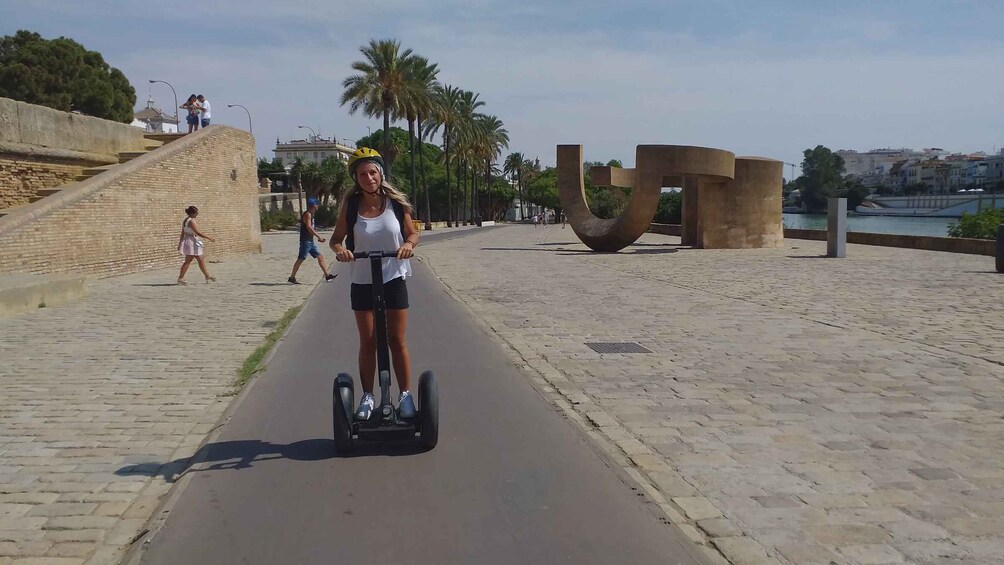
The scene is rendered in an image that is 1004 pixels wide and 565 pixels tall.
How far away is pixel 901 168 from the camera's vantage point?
147875 millimetres

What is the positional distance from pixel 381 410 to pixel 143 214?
16276 mm

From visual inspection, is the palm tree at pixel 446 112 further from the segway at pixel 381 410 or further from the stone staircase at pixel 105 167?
the segway at pixel 381 410

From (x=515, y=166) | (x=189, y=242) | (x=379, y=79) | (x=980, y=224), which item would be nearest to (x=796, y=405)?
(x=189, y=242)

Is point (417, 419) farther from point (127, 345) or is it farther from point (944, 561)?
point (127, 345)

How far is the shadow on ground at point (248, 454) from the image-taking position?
16.3 feet

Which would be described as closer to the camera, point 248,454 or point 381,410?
point 381,410

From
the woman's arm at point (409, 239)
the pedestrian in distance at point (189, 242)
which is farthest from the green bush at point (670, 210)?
the woman's arm at point (409, 239)

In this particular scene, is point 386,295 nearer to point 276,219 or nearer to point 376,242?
point 376,242

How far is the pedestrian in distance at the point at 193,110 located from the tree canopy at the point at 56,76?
24601mm

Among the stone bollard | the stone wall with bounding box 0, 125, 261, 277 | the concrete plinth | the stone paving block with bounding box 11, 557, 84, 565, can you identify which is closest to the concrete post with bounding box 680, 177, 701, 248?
the stone bollard

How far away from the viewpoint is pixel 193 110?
26812 mm

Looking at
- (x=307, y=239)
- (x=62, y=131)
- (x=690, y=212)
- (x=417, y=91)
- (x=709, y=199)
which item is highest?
(x=417, y=91)

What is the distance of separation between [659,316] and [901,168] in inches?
6082

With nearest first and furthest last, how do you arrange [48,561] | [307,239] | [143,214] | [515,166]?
[48,561] → [307,239] → [143,214] → [515,166]
